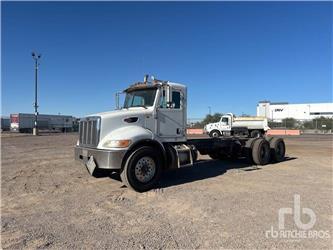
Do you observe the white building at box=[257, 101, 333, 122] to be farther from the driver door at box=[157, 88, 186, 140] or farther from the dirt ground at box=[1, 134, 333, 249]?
the dirt ground at box=[1, 134, 333, 249]

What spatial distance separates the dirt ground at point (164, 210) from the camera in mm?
5113

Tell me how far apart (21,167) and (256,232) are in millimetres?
9950

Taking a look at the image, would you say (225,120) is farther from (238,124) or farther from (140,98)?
(140,98)

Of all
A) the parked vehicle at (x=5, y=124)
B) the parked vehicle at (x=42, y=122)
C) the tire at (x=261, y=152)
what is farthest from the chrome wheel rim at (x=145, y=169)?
the parked vehicle at (x=5, y=124)

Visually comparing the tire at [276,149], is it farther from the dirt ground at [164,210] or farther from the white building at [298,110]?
the white building at [298,110]

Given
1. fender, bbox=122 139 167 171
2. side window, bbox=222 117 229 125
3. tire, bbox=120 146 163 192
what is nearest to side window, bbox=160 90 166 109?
fender, bbox=122 139 167 171

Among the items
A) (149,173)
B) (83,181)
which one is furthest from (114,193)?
(83,181)

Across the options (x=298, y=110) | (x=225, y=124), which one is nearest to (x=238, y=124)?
(x=225, y=124)

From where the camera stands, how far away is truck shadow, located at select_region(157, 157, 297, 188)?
32.7 feet

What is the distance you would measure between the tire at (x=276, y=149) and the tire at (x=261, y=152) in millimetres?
581

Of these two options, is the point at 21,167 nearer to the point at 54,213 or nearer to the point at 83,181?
the point at 83,181

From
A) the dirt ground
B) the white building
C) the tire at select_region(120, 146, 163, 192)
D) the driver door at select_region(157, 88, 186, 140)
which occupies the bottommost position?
Answer: the dirt ground

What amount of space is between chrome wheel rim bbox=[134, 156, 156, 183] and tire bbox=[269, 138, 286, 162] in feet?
23.3

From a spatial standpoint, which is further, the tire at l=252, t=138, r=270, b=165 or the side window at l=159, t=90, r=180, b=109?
the tire at l=252, t=138, r=270, b=165
